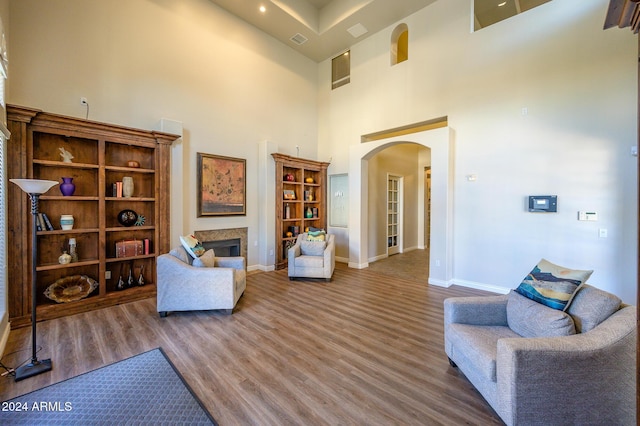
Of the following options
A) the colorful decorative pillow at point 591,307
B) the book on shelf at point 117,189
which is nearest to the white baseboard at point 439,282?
the colorful decorative pillow at point 591,307

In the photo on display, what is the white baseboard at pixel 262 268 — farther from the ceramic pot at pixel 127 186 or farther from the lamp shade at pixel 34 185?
the lamp shade at pixel 34 185

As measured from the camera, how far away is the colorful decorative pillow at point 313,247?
Result: 16.6 feet

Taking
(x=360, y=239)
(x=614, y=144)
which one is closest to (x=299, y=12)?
(x=360, y=239)

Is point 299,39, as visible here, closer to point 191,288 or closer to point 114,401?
point 191,288

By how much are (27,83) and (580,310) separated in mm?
6179

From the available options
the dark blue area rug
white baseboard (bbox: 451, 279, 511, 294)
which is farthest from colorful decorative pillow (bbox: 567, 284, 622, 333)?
white baseboard (bbox: 451, 279, 511, 294)

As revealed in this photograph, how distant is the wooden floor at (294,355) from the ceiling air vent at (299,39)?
5903 mm

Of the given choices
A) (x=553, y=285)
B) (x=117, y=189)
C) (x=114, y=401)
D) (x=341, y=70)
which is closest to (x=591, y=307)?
(x=553, y=285)

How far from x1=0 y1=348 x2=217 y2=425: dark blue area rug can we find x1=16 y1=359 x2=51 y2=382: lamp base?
27 centimetres

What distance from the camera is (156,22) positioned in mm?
4344

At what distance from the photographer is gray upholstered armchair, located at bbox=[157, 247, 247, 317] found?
3.28 metres

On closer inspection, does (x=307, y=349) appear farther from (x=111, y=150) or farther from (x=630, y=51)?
(x=630, y=51)

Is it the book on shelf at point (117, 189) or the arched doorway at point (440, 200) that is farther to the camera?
the arched doorway at point (440, 200)

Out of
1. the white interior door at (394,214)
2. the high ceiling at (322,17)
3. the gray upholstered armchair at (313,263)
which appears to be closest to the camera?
the gray upholstered armchair at (313,263)
